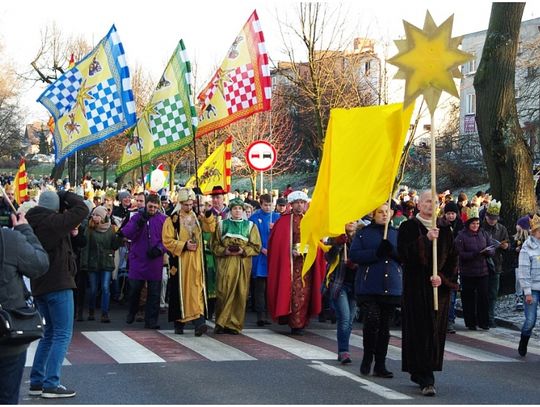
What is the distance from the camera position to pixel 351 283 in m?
11.6

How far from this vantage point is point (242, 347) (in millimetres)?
12367

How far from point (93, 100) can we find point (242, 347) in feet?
14.7

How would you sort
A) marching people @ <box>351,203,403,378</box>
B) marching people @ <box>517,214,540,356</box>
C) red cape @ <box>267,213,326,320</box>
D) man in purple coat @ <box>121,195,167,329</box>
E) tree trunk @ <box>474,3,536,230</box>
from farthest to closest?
tree trunk @ <box>474,3,536,230</box>, man in purple coat @ <box>121,195,167,329</box>, red cape @ <box>267,213,326,320</box>, marching people @ <box>517,214,540,356</box>, marching people @ <box>351,203,403,378</box>

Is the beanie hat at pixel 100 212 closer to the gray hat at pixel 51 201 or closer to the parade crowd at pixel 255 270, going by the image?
the parade crowd at pixel 255 270

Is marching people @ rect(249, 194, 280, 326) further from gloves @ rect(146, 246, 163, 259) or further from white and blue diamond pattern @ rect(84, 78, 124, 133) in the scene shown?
white and blue diamond pattern @ rect(84, 78, 124, 133)

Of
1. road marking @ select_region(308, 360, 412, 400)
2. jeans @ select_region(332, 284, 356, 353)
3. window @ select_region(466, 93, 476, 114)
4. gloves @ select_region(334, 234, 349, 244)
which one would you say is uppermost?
window @ select_region(466, 93, 476, 114)

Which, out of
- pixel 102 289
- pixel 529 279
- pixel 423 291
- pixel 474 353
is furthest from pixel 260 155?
pixel 423 291

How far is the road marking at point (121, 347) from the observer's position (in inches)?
440

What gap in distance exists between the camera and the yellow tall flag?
10398mm

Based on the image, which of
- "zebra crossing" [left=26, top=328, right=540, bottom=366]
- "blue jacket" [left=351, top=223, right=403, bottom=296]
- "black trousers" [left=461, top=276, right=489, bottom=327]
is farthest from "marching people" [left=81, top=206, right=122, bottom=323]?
"blue jacket" [left=351, top=223, right=403, bottom=296]

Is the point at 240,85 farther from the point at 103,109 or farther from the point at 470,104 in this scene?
the point at 470,104

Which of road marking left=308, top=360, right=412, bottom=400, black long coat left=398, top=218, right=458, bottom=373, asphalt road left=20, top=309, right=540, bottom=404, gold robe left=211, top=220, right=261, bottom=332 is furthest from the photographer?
gold robe left=211, top=220, right=261, bottom=332

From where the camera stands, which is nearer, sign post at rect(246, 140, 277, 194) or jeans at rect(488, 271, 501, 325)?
jeans at rect(488, 271, 501, 325)

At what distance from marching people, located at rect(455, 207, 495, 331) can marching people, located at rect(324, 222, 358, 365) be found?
347 centimetres
